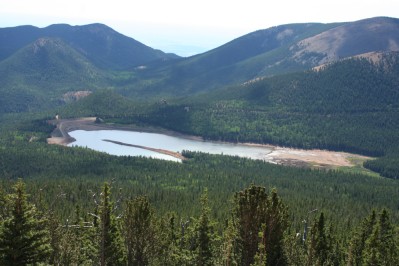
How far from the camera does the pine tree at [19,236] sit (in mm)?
44062

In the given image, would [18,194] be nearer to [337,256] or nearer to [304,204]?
[337,256]

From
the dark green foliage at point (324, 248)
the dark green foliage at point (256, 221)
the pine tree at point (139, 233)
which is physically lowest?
the dark green foliage at point (324, 248)

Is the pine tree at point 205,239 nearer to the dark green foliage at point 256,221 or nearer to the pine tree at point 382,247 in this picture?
the dark green foliage at point 256,221

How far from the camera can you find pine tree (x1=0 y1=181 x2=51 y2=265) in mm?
44062

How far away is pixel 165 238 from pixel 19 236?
41484 millimetres

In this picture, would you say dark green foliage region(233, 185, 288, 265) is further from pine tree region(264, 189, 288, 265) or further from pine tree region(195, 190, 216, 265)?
pine tree region(195, 190, 216, 265)

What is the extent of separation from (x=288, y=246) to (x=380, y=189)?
15411 centimetres

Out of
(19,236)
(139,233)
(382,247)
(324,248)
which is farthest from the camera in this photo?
(382,247)

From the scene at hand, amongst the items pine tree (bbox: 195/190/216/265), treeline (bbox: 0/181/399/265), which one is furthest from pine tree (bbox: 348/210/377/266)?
pine tree (bbox: 195/190/216/265)

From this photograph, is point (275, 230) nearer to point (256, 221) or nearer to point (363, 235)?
point (256, 221)

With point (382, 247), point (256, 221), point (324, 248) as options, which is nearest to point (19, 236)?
point (256, 221)

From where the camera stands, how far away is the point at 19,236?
44250 mm

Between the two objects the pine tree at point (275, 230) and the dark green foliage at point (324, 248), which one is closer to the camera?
the pine tree at point (275, 230)

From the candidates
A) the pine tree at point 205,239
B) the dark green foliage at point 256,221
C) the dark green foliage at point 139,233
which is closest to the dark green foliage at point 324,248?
the pine tree at point 205,239
